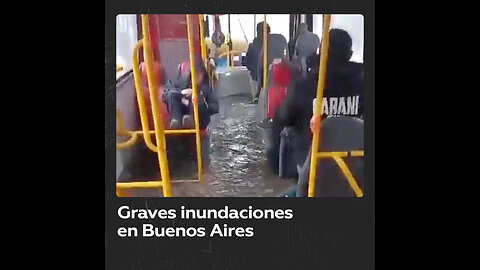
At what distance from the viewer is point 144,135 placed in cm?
245

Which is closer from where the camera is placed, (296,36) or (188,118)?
(296,36)

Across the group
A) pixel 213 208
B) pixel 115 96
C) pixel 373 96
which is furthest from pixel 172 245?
pixel 373 96

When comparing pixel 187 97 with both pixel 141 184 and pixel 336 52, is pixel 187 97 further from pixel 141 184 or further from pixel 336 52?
pixel 336 52

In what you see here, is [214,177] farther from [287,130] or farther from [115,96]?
[115,96]

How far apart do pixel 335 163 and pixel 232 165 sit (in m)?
0.40

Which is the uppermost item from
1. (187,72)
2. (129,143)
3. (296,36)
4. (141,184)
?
(296,36)

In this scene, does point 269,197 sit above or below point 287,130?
below

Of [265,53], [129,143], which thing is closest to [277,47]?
[265,53]

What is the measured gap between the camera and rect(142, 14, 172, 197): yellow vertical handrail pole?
2402mm

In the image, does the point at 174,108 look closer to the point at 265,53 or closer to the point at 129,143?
the point at 129,143

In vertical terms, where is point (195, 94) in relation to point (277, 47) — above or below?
below

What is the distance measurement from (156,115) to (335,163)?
2.37 ft

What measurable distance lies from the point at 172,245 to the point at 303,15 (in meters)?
1.01

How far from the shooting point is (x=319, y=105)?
2422mm
